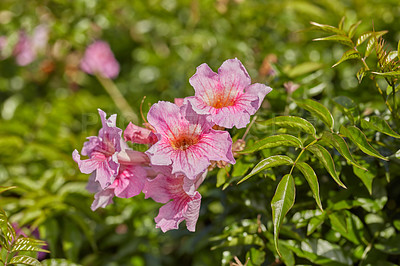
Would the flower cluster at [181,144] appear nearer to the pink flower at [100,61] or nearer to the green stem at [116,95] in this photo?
the green stem at [116,95]

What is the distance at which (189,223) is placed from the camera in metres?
0.89

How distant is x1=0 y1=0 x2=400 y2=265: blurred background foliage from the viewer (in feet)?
3.58

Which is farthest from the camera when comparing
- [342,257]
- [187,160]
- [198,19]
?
[198,19]

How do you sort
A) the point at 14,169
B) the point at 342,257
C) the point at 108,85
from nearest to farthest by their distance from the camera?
the point at 342,257 → the point at 14,169 → the point at 108,85

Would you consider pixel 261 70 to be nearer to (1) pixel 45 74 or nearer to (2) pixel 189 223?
(2) pixel 189 223

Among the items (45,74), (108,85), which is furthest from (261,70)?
(45,74)


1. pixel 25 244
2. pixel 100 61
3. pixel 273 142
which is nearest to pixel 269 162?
pixel 273 142

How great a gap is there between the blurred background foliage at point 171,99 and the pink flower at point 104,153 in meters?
0.26

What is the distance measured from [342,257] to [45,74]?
84.5 inches

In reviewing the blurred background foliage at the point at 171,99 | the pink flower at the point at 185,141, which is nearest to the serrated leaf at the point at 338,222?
the blurred background foliage at the point at 171,99

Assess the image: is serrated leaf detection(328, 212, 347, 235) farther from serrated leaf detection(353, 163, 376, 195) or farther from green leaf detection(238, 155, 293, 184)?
green leaf detection(238, 155, 293, 184)

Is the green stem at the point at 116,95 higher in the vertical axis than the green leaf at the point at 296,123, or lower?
lower

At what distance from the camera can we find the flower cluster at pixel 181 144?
85 centimetres

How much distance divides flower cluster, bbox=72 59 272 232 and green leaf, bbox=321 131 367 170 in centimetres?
17
